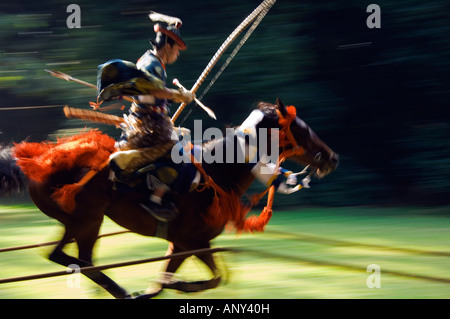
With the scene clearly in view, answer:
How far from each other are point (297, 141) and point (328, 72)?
4.97 metres

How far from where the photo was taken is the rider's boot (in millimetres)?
4387

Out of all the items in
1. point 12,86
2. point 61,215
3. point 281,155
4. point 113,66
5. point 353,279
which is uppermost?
point 12,86

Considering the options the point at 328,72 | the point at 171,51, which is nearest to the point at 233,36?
the point at 171,51

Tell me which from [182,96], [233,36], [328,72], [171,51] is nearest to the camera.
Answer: [182,96]

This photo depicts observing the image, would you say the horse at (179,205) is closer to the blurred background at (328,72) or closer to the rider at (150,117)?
the rider at (150,117)

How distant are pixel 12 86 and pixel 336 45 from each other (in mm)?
5112

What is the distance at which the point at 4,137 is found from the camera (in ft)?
35.9

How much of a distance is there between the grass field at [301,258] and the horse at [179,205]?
265mm

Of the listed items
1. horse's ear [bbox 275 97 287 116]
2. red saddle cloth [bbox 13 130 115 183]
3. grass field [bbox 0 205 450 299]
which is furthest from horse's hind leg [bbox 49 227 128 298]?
horse's ear [bbox 275 97 287 116]

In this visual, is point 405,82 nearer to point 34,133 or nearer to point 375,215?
point 375,215

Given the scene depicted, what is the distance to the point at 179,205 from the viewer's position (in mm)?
4461

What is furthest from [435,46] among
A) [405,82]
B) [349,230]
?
[349,230]

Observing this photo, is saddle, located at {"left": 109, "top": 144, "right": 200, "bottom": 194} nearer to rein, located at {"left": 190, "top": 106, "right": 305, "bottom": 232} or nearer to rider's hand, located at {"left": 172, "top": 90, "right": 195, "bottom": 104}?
rein, located at {"left": 190, "top": 106, "right": 305, "bottom": 232}

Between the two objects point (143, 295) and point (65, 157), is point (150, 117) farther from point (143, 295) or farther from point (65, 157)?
point (143, 295)
